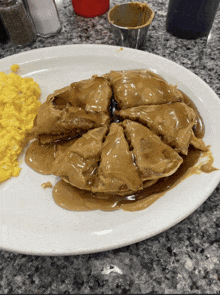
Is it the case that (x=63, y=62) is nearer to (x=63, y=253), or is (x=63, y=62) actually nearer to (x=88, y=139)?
(x=88, y=139)

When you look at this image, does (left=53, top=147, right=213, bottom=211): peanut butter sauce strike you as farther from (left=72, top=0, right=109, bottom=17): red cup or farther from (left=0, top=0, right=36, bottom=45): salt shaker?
(left=72, top=0, right=109, bottom=17): red cup

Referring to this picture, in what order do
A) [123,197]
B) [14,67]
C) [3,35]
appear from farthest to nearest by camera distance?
1. [3,35]
2. [14,67]
3. [123,197]

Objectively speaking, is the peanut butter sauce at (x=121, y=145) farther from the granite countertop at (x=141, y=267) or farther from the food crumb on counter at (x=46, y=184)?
the granite countertop at (x=141, y=267)

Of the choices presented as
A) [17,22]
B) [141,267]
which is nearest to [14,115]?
[17,22]

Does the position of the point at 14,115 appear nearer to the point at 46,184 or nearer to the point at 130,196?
the point at 46,184

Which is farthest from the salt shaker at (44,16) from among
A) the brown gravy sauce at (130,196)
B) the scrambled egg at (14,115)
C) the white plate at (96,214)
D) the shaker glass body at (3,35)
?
the brown gravy sauce at (130,196)

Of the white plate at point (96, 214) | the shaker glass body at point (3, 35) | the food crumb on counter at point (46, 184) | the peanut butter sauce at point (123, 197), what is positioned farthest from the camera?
the shaker glass body at point (3, 35)
